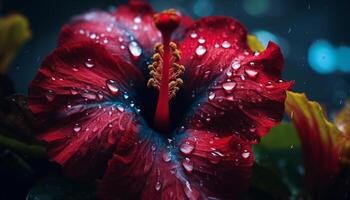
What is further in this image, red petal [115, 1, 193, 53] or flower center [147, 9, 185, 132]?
red petal [115, 1, 193, 53]

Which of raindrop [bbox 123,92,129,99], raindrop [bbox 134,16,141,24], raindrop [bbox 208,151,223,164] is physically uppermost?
raindrop [bbox 134,16,141,24]

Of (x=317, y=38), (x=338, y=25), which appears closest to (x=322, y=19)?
(x=338, y=25)

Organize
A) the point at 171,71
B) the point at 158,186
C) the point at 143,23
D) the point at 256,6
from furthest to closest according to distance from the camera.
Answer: the point at 256,6 → the point at 143,23 → the point at 171,71 → the point at 158,186

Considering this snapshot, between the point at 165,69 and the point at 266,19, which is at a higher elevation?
the point at 165,69

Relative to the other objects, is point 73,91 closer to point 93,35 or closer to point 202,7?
point 93,35

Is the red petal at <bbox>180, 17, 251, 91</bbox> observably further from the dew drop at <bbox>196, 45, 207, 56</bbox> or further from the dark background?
the dark background

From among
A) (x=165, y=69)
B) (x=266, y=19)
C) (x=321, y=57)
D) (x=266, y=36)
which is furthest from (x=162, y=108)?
(x=266, y=19)

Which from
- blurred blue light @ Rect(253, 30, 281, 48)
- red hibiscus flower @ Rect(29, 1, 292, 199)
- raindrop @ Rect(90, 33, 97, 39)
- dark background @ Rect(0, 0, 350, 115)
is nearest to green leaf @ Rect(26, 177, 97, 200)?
red hibiscus flower @ Rect(29, 1, 292, 199)

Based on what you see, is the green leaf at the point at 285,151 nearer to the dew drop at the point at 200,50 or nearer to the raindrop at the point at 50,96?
the dew drop at the point at 200,50
